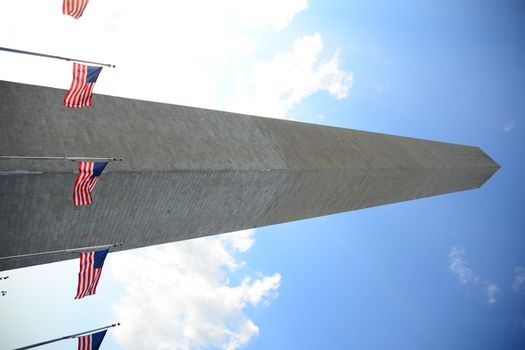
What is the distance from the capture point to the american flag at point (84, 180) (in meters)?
11.0

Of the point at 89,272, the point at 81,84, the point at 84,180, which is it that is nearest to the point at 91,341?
the point at 89,272

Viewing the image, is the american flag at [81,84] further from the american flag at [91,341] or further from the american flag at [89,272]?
the american flag at [91,341]

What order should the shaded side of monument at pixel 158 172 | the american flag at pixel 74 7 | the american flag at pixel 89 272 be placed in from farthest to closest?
the shaded side of monument at pixel 158 172
the american flag at pixel 89 272
the american flag at pixel 74 7

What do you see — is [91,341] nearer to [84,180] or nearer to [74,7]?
[84,180]

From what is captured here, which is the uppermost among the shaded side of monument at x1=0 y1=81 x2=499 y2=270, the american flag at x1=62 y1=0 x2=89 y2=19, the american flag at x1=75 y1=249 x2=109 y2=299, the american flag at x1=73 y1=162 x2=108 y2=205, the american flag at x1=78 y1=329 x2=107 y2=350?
the american flag at x1=62 y1=0 x2=89 y2=19

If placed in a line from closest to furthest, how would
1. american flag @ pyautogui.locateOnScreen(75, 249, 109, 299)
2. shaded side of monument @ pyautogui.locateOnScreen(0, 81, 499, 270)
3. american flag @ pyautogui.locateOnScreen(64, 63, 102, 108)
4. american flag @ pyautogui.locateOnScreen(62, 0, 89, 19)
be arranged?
american flag @ pyautogui.locateOnScreen(62, 0, 89, 19), american flag @ pyautogui.locateOnScreen(64, 63, 102, 108), american flag @ pyautogui.locateOnScreen(75, 249, 109, 299), shaded side of monument @ pyautogui.locateOnScreen(0, 81, 499, 270)

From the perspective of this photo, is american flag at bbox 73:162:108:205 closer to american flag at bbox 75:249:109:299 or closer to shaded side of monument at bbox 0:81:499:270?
shaded side of monument at bbox 0:81:499:270

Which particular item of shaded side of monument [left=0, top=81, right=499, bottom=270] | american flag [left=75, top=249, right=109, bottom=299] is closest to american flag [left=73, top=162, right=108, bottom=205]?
shaded side of monument [left=0, top=81, right=499, bottom=270]

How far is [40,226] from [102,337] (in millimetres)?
3428

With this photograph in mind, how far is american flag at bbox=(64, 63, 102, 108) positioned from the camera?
10.9 m

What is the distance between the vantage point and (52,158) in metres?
11.5

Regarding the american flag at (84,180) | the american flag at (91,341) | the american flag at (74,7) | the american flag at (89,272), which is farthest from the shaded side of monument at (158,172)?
the american flag at (74,7)

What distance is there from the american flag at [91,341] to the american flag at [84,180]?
11.7 ft

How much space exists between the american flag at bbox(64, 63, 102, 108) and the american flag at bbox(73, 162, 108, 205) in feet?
5.22
